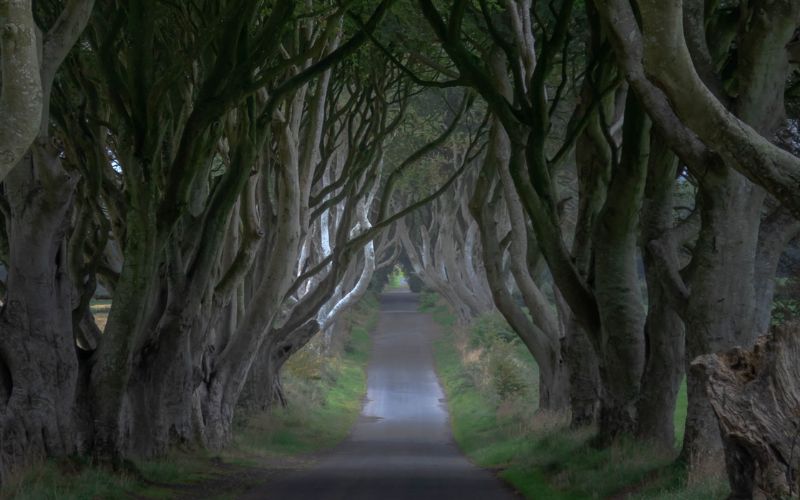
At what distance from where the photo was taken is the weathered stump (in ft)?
22.7

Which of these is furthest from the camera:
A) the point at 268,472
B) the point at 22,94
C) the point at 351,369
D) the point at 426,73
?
the point at 351,369

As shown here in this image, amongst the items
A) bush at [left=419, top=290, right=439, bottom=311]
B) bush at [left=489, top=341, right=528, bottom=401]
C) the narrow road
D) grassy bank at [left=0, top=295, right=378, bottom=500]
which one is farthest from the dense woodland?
bush at [left=419, top=290, right=439, bottom=311]

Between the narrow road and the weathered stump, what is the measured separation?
8.18 metres

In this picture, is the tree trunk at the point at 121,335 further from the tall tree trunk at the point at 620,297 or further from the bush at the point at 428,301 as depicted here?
the bush at the point at 428,301

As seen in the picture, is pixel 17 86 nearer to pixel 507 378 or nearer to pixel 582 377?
pixel 582 377

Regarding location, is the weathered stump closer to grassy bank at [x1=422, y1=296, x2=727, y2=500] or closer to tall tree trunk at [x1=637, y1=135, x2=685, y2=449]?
grassy bank at [x1=422, y1=296, x2=727, y2=500]

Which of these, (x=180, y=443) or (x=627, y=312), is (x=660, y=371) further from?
(x=180, y=443)

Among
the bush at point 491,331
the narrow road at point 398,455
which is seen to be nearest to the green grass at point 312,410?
the narrow road at point 398,455

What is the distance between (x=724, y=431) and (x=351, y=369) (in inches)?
1469

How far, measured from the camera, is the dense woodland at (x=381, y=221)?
8.68 m

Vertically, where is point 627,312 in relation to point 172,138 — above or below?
below

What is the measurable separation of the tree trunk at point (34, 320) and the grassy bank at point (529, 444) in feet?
19.8

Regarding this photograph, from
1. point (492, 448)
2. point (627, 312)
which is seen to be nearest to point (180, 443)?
point (492, 448)

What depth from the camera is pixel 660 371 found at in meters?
14.6
